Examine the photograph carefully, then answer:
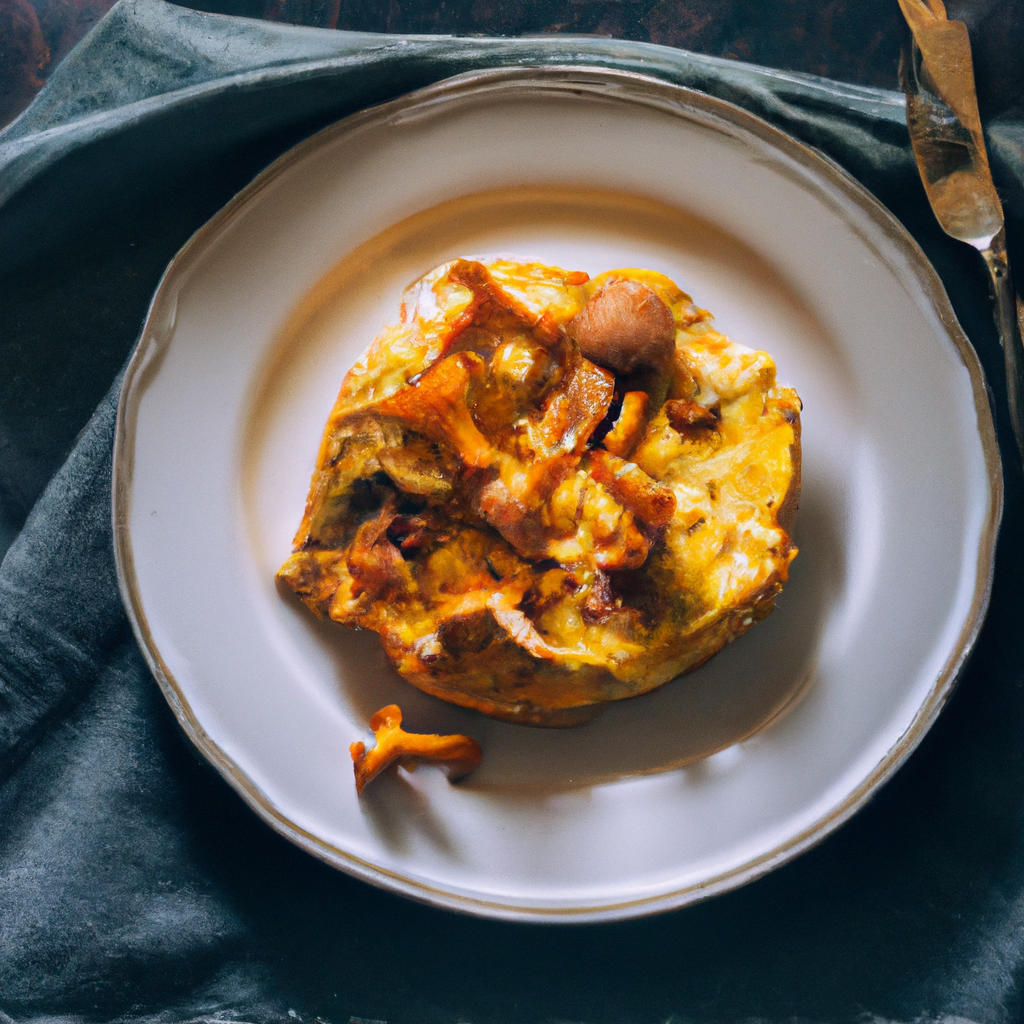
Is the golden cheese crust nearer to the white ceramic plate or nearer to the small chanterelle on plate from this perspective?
the small chanterelle on plate

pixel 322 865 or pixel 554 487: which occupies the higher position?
pixel 554 487

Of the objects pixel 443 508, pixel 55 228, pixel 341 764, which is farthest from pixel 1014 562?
pixel 55 228

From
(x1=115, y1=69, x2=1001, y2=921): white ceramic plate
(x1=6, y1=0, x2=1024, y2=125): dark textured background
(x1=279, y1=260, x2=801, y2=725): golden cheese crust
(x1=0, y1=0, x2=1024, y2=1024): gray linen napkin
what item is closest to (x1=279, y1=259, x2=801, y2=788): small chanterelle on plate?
(x1=279, y1=260, x2=801, y2=725): golden cheese crust

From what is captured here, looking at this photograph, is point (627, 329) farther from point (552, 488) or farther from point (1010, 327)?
point (1010, 327)

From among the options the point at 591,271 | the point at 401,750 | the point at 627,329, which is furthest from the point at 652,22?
the point at 401,750

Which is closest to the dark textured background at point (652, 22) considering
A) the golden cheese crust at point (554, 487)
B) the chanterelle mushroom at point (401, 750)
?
the golden cheese crust at point (554, 487)
